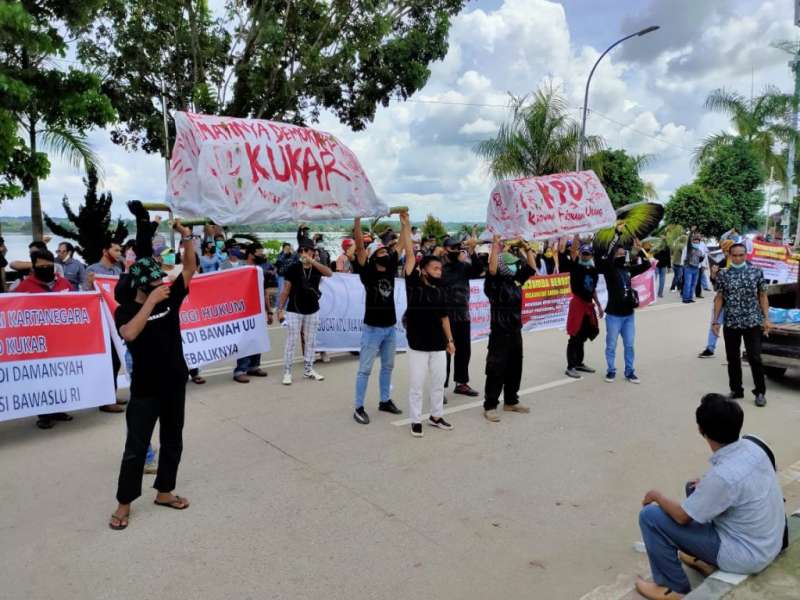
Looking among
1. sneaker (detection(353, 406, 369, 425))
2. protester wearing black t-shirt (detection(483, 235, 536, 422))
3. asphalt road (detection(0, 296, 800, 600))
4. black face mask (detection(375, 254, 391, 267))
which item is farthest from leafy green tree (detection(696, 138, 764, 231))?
sneaker (detection(353, 406, 369, 425))

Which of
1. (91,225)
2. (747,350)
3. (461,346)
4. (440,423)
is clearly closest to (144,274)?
(440,423)

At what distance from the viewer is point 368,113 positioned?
16.9 m

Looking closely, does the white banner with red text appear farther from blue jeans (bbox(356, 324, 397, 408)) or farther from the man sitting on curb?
the man sitting on curb

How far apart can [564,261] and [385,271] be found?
7.01 meters

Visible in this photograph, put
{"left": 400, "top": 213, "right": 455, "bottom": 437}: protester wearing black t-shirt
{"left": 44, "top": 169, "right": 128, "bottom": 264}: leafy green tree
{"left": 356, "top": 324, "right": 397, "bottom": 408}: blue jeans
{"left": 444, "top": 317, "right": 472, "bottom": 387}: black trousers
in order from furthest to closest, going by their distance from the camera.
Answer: {"left": 44, "top": 169, "right": 128, "bottom": 264}: leafy green tree
{"left": 444, "top": 317, "right": 472, "bottom": 387}: black trousers
{"left": 356, "top": 324, "right": 397, "bottom": 408}: blue jeans
{"left": 400, "top": 213, "right": 455, "bottom": 437}: protester wearing black t-shirt

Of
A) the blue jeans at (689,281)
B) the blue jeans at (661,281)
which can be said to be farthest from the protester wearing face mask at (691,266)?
the blue jeans at (661,281)

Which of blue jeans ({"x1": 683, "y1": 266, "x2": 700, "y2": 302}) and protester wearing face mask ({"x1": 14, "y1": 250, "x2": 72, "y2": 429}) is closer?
protester wearing face mask ({"x1": 14, "y1": 250, "x2": 72, "y2": 429})

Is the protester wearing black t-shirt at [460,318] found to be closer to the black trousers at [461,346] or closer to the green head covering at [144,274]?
the black trousers at [461,346]

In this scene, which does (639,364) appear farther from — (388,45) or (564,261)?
(388,45)

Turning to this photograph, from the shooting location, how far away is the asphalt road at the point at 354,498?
338cm

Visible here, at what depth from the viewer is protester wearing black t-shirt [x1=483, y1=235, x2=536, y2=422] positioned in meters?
6.26

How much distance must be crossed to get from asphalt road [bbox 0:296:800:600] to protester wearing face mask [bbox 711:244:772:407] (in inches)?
15.7

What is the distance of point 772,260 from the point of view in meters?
15.5

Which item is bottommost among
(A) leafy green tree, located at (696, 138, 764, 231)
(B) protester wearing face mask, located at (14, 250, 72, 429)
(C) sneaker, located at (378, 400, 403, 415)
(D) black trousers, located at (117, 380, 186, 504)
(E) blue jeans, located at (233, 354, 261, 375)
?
(C) sneaker, located at (378, 400, 403, 415)
